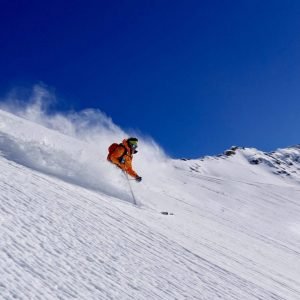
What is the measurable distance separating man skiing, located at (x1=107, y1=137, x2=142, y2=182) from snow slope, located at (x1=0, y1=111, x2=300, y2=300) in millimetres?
322

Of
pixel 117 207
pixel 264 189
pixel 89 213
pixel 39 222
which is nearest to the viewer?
pixel 39 222

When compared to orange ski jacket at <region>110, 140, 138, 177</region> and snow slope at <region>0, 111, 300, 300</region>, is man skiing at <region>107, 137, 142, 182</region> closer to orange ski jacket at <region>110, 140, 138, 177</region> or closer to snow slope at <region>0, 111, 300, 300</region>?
orange ski jacket at <region>110, 140, 138, 177</region>

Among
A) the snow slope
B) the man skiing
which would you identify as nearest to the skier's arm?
the man skiing

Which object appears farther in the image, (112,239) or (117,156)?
(117,156)

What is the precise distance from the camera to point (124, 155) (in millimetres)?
14148

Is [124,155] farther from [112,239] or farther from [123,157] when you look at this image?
[112,239]

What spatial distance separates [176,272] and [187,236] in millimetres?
3101

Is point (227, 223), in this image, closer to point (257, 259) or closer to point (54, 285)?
point (257, 259)

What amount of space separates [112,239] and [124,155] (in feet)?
23.2

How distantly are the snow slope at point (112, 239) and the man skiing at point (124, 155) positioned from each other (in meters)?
0.32

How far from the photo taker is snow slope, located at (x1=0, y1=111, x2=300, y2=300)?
5207 mm

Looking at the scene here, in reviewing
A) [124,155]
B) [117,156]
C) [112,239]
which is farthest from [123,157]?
[112,239]

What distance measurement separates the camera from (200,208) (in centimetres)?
1650

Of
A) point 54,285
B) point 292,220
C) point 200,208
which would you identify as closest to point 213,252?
point 54,285
